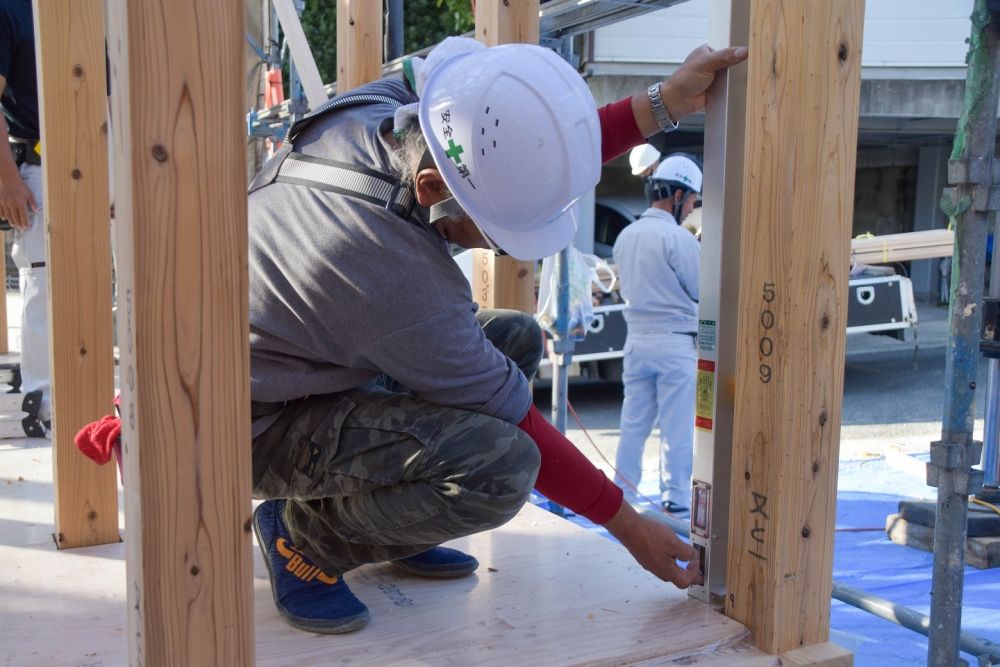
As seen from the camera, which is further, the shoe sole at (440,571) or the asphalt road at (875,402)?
the asphalt road at (875,402)

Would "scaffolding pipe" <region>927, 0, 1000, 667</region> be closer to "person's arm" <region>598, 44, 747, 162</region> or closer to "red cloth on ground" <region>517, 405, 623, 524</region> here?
"person's arm" <region>598, 44, 747, 162</region>

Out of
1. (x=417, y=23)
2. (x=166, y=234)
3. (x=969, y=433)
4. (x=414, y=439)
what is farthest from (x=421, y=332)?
(x=417, y=23)

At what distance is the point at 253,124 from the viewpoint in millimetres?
7160

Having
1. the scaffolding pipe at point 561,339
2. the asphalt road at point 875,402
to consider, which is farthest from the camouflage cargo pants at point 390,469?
the asphalt road at point 875,402

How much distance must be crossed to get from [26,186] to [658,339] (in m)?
3.20

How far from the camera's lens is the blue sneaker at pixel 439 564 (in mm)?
2283

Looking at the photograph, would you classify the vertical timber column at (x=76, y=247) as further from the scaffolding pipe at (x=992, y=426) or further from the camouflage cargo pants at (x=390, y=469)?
the scaffolding pipe at (x=992, y=426)

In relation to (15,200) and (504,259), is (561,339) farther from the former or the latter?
(15,200)

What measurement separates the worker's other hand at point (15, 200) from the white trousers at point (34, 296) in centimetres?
5

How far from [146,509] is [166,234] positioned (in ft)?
1.26

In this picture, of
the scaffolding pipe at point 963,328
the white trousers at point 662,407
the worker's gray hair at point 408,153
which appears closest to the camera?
the worker's gray hair at point 408,153

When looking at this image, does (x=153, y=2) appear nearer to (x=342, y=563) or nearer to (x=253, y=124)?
(x=342, y=563)

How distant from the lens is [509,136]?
1.73 metres

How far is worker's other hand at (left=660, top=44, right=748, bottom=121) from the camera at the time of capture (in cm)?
204
